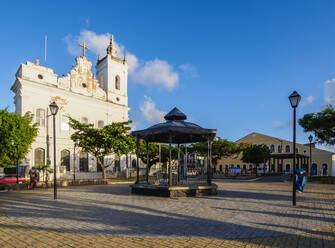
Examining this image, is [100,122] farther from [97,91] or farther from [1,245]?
[1,245]

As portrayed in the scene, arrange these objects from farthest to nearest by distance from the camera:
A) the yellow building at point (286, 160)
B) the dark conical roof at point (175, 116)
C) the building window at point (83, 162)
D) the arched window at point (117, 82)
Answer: the yellow building at point (286, 160), the arched window at point (117, 82), the building window at point (83, 162), the dark conical roof at point (175, 116)

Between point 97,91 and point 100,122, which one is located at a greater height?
point 97,91

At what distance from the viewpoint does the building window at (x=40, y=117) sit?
26.5m

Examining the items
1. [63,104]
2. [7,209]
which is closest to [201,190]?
[7,209]

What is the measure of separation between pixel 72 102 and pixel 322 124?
2847 cm

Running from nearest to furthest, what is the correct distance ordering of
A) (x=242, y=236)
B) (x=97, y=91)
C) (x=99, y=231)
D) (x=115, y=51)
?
(x=242, y=236), (x=99, y=231), (x=97, y=91), (x=115, y=51)

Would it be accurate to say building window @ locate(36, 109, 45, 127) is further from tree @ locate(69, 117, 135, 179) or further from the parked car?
tree @ locate(69, 117, 135, 179)

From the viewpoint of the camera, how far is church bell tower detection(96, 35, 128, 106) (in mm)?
34469

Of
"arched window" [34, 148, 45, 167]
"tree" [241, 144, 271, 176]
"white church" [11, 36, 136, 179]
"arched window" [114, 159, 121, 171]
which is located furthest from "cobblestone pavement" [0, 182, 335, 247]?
"arched window" [114, 159, 121, 171]

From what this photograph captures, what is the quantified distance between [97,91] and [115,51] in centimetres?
851

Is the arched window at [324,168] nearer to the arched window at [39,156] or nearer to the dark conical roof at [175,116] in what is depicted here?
the dark conical roof at [175,116]

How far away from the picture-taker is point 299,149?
159 feet

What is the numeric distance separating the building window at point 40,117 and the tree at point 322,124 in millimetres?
28983

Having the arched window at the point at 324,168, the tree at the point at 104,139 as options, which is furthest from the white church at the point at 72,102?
the arched window at the point at 324,168
